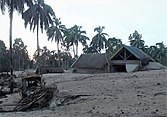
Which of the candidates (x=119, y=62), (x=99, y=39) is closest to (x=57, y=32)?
(x=99, y=39)

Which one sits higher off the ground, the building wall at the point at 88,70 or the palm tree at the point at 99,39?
the palm tree at the point at 99,39

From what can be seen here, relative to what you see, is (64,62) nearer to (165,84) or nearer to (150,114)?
(165,84)

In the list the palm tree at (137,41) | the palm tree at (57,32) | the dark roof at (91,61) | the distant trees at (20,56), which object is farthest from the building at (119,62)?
the distant trees at (20,56)

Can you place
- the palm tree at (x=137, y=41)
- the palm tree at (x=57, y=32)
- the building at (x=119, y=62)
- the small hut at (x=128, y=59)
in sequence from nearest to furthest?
the small hut at (x=128, y=59), the building at (x=119, y=62), the palm tree at (x=57, y=32), the palm tree at (x=137, y=41)

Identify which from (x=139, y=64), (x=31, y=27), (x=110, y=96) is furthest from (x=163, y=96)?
(x=31, y=27)

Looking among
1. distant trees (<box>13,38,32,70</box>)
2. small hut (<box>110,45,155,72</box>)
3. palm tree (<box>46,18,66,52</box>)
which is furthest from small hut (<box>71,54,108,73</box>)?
distant trees (<box>13,38,32,70</box>)

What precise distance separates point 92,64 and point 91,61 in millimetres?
1226

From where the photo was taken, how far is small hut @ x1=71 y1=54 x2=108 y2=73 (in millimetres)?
48725

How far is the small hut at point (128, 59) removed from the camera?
1800 inches

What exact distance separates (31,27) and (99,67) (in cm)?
1276

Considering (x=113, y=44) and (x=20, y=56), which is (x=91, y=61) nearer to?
(x=113, y=44)

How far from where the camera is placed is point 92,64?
50125mm

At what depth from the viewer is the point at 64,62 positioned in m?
91.6

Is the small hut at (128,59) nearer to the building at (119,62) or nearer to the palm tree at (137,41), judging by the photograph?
the building at (119,62)
